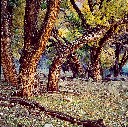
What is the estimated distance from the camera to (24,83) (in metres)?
10.8

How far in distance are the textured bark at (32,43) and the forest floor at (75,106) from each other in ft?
1.71

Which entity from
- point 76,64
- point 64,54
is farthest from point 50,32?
point 76,64

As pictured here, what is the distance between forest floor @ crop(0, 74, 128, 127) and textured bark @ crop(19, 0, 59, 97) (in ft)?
1.71

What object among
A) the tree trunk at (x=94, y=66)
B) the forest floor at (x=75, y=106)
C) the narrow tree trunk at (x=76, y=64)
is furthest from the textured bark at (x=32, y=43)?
the narrow tree trunk at (x=76, y=64)

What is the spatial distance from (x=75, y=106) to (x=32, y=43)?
2006 mm

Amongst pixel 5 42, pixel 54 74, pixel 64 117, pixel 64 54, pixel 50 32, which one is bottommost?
pixel 64 117

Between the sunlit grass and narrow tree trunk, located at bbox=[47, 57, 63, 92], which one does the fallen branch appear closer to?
the sunlit grass

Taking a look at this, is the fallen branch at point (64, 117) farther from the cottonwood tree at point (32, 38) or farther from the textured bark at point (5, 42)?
the textured bark at point (5, 42)

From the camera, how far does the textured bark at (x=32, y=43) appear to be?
34.5 ft

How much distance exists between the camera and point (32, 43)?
10641 millimetres

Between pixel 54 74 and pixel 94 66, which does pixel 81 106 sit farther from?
pixel 94 66

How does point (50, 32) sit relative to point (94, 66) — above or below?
above

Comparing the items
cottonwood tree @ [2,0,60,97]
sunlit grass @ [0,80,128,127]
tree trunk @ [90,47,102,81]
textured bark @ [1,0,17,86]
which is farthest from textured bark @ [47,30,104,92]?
tree trunk @ [90,47,102,81]

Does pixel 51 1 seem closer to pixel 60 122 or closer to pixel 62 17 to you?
pixel 60 122
